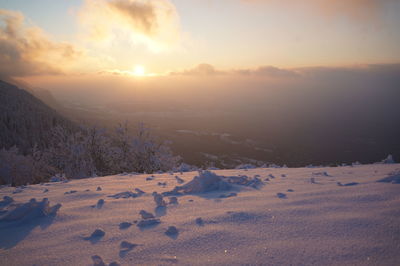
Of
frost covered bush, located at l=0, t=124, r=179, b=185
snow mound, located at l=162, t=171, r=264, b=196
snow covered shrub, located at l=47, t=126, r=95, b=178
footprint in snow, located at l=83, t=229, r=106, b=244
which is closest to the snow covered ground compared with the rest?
footprint in snow, located at l=83, t=229, r=106, b=244

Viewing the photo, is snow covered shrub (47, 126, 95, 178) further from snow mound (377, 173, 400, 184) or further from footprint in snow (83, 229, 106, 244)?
snow mound (377, 173, 400, 184)

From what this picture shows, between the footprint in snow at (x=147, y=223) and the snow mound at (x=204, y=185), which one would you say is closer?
the footprint in snow at (x=147, y=223)

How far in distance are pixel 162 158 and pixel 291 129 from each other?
111m

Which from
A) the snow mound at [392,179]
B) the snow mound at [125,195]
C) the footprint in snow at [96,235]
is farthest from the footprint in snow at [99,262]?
the snow mound at [392,179]

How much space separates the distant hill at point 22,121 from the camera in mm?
46500

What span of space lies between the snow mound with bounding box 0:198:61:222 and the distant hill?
1895 inches

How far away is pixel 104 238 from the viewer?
1931 mm

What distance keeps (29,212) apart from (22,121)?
65336mm

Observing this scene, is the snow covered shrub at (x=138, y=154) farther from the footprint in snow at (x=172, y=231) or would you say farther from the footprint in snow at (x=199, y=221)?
the footprint in snow at (x=172, y=231)

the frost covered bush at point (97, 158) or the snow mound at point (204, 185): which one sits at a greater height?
the snow mound at point (204, 185)

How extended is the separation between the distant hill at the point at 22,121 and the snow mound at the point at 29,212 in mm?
48142

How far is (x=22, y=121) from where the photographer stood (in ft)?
176

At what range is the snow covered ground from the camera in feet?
5.10

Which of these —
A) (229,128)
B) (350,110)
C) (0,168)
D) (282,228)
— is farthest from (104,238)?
(350,110)
